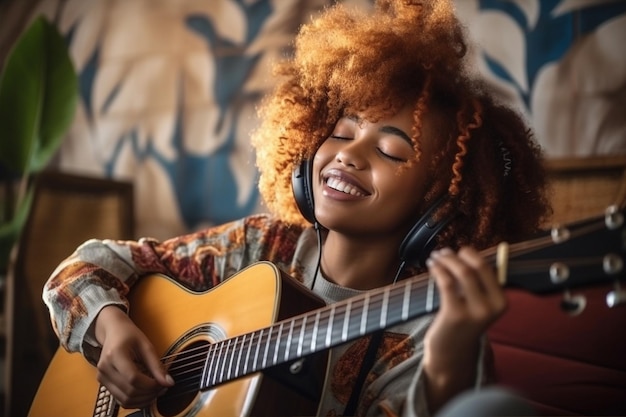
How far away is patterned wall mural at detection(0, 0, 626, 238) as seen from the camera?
161 centimetres

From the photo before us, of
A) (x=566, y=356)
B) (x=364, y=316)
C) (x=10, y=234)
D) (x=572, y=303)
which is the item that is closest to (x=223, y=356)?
(x=364, y=316)

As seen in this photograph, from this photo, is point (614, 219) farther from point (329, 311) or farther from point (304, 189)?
point (304, 189)

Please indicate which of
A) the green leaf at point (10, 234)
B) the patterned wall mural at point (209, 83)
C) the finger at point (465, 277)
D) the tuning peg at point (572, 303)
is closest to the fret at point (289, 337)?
the finger at point (465, 277)

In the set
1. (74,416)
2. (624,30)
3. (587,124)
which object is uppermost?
(624,30)

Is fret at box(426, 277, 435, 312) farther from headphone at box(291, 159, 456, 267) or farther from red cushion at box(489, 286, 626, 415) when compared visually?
red cushion at box(489, 286, 626, 415)

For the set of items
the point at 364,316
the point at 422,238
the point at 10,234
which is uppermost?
the point at 422,238

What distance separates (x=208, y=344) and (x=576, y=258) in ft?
1.70

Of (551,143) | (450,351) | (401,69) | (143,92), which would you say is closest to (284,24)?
(143,92)

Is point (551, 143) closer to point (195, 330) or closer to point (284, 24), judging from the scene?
point (284, 24)

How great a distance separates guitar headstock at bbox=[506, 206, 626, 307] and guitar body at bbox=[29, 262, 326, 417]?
30cm

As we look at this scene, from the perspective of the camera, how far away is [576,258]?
0.68m

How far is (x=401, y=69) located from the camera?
1.13m

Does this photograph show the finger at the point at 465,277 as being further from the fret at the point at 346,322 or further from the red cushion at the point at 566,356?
the red cushion at the point at 566,356

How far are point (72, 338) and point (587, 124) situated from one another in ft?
3.84
